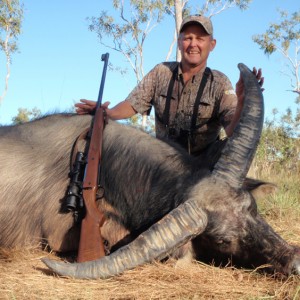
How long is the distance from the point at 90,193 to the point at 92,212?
145 mm

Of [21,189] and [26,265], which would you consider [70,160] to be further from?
[26,265]

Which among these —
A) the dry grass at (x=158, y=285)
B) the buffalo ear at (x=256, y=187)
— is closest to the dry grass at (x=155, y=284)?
the dry grass at (x=158, y=285)

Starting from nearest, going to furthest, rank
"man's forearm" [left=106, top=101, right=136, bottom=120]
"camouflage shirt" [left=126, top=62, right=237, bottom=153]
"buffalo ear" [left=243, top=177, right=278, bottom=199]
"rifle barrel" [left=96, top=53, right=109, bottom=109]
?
"buffalo ear" [left=243, top=177, right=278, bottom=199]
"rifle barrel" [left=96, top=53, right=109, bottom=109]
"man's forearm" [left=106, top=101, right=136, bottom=120]
"camouflage shirt" [left=126, top=62, right=237, bottom=153]

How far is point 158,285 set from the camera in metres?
2.85

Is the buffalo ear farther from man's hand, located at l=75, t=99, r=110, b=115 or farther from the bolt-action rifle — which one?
man's hand, located at l=75, t=99, r=110, b=115

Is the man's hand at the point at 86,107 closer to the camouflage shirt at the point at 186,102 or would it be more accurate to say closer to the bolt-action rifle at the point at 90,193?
the bolt-action rifle at the point at 90,193

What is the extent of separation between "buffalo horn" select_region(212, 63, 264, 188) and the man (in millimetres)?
2314

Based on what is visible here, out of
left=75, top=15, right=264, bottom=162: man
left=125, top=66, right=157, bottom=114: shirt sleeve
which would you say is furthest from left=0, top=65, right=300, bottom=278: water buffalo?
left=75, top=15, right=264, bottom=162: man

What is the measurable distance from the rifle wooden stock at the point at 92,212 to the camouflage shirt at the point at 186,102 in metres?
1.96

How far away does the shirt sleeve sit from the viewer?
18.5 feet

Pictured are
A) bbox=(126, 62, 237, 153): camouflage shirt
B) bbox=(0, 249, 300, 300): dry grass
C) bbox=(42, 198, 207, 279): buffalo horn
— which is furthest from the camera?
bbox=(126, 62, 237, 153): camouflage shirt

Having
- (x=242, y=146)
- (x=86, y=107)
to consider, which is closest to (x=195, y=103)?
(x=86, y=107)

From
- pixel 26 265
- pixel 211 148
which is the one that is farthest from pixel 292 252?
pixel 26 265

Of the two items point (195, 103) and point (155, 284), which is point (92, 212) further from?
point (195, 103)
